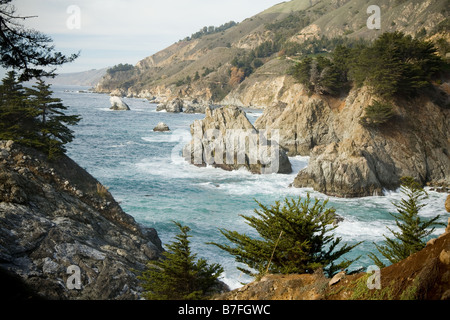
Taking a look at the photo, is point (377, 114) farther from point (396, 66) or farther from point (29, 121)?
point (29, 121)

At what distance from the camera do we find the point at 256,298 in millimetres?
→ 7148

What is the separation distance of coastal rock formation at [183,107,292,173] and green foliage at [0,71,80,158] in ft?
72.9

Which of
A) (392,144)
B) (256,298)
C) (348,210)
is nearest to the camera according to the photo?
(256,298)

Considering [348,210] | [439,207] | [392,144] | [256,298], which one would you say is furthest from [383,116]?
[256,298]

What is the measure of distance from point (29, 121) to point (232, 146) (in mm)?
24790

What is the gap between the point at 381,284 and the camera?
601cm

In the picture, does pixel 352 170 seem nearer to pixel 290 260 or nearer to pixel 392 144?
pixel 392 144

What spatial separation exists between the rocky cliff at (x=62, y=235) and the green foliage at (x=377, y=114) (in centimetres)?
2910

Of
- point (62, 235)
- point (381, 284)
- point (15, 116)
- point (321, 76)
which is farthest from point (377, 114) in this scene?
point (62, 235)

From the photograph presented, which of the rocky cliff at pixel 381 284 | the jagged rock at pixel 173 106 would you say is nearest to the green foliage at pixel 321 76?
the rocky cliff at pixel 381 284

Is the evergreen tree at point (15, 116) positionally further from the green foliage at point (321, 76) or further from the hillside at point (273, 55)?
the hillside at point (273, 55)

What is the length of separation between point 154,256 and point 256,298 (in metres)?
7.05
